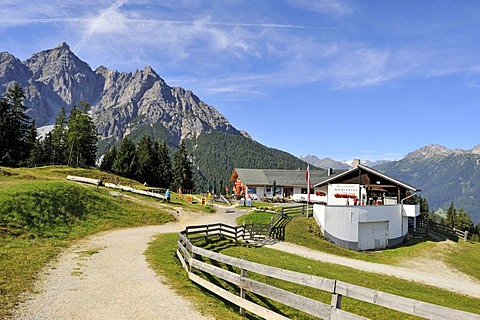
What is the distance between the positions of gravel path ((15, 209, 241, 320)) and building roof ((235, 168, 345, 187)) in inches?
1916

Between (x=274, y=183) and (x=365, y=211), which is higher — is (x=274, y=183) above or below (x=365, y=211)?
above

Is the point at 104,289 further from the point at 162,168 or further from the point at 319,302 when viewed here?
the point at 162,168

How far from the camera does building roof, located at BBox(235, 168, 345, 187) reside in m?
64.2

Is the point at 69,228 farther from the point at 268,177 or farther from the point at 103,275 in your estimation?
the point at 268,177

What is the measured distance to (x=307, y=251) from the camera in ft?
93.8

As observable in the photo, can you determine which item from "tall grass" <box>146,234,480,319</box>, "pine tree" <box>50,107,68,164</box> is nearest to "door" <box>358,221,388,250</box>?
"tall grass" <box>146,234,480,319</box>

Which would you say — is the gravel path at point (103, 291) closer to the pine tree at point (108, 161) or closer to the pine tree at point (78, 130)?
the pine tree at point (78, 130)

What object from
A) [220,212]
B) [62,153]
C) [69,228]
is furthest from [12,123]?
[69,228]

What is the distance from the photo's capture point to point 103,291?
34.9 feet

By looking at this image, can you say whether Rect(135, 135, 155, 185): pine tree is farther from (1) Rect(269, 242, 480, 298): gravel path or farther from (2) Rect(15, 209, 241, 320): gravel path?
(2) Rect(15, 209, 241, 320): gravel path

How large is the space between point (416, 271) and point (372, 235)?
27.5ft

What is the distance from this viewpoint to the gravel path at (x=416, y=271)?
23203 mm

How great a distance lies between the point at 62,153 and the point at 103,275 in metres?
77.4

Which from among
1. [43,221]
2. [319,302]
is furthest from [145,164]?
[319,302]
